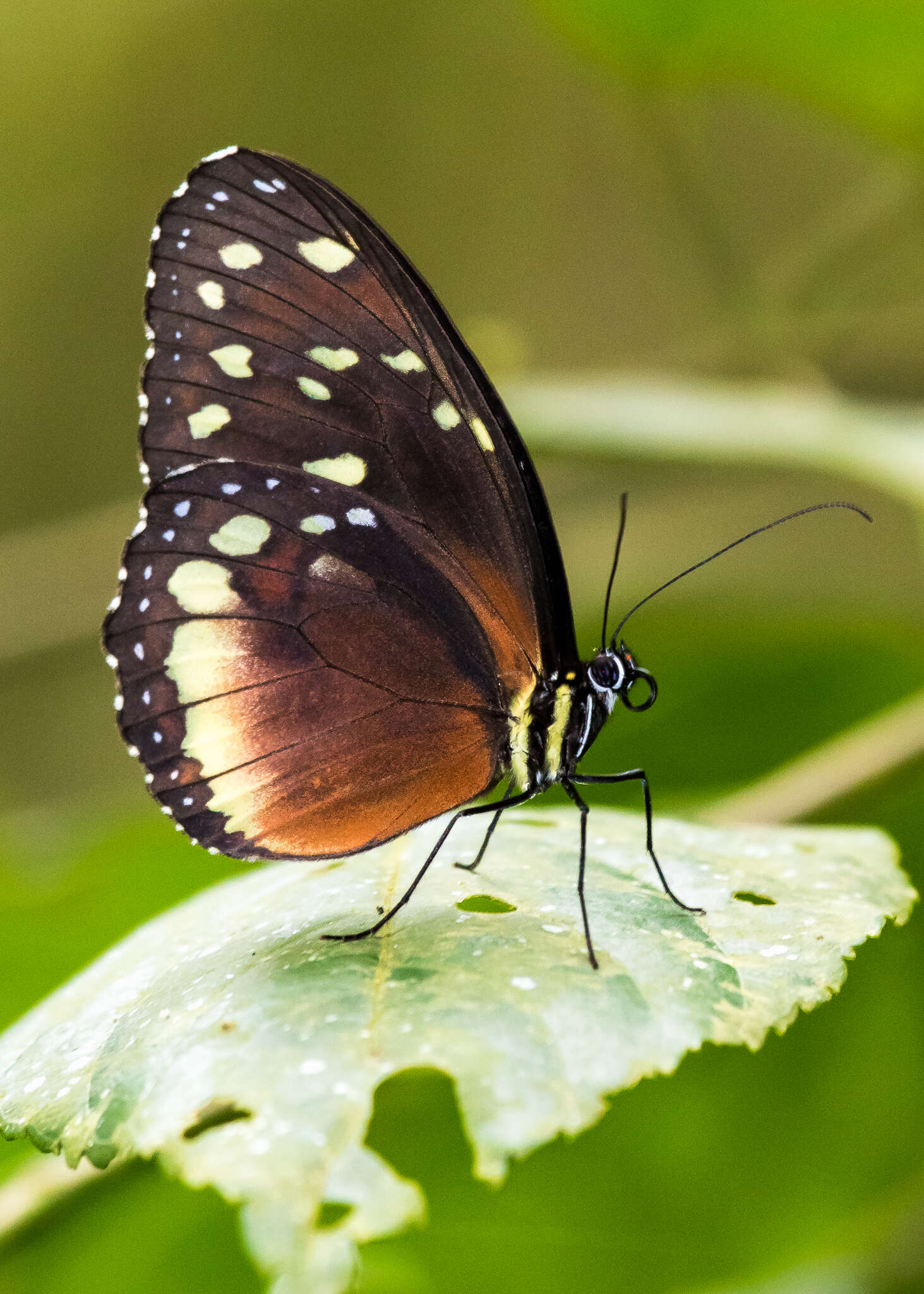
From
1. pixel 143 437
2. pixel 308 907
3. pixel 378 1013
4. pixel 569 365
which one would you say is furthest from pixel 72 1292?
pixel 569 365

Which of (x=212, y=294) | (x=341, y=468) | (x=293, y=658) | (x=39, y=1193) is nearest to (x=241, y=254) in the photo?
(x=212, y=294)

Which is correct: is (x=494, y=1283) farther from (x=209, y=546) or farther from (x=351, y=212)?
(x=351, y=212)

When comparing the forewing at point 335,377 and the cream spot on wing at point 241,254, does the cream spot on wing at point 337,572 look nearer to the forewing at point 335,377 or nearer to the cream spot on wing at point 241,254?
the forewing at point 335,377

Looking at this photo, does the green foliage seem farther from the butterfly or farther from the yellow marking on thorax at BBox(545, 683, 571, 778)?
the yellow marking on thorax at BBox(545, 683, 571, 778)

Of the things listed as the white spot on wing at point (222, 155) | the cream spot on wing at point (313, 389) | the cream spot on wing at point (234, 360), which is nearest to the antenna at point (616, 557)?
the cream spot on wing at point (313, 389)

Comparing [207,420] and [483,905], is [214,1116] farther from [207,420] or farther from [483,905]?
[207,420]
